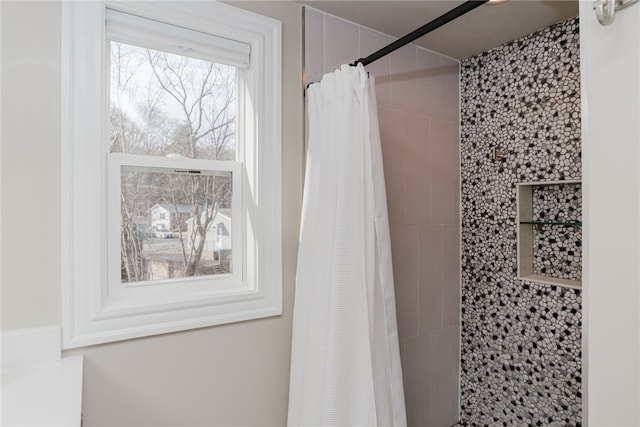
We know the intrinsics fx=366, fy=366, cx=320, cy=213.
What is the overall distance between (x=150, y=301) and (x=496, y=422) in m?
1.85

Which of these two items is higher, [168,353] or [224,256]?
[224,256]

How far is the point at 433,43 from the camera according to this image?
1902mm

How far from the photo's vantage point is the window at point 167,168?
1159 mm

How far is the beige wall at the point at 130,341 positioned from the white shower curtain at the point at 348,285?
7.6 inches

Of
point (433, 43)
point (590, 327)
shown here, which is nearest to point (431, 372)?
point (590, 327)

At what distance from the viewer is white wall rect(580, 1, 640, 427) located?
48cm

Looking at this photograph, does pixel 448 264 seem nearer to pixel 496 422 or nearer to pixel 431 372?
pixel 431 372

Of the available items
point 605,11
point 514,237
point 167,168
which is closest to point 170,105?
point 167,168

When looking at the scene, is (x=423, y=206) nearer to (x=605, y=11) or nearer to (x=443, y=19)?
(x=443, y=19)

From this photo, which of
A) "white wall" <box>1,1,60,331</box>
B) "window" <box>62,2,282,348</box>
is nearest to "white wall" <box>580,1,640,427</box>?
"window" <box>62,2,282,348</box>

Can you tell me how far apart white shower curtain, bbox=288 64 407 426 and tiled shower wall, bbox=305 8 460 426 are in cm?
54

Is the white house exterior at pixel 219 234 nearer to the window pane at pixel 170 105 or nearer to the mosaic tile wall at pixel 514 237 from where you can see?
the window pane at pixel 170 105

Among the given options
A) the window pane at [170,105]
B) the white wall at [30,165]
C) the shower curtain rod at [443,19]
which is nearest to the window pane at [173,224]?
the window pane at [170,105]

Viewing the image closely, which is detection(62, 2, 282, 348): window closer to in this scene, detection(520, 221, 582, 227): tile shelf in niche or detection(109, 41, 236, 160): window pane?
detection(109, 41, 236, 160): window pane
